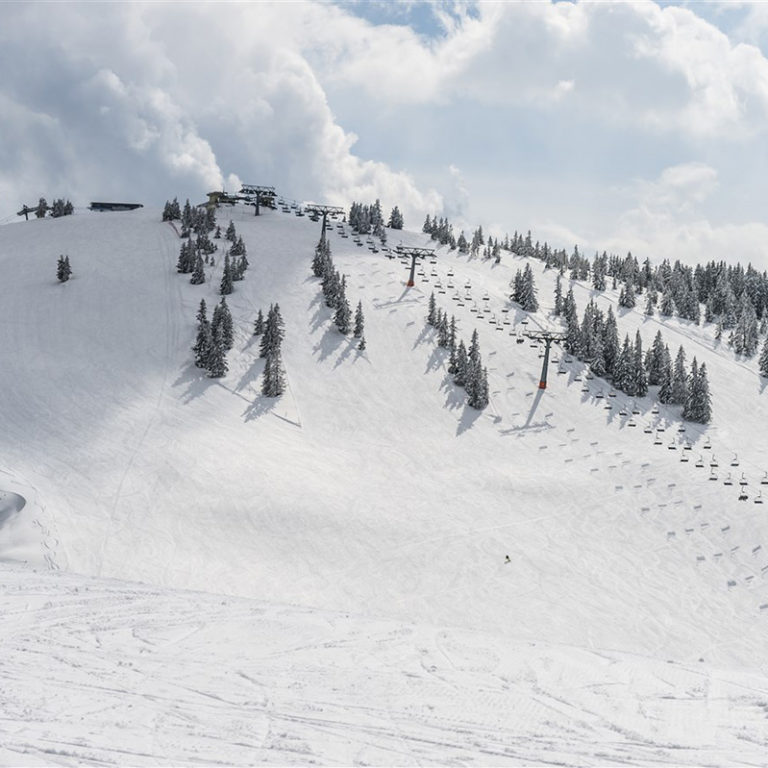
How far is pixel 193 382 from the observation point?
2987 inches

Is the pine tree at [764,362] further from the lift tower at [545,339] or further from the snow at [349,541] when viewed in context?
the lift tower at [545,339]

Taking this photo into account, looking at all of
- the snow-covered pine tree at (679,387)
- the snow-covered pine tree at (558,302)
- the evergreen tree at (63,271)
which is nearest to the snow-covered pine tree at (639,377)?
the snow-covered pine tree at (679,387)

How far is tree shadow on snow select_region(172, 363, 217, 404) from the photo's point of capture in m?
73.0

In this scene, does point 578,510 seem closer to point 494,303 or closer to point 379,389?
point 379,389

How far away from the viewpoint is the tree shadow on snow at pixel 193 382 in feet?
240

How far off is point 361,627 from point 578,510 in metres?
30.9

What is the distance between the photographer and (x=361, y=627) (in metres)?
32.0

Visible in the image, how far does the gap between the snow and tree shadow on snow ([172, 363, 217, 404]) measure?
0.29 metres

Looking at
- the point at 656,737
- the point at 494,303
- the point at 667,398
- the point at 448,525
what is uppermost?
the point at 494,303

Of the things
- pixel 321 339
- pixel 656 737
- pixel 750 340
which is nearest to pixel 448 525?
pixel 656 737

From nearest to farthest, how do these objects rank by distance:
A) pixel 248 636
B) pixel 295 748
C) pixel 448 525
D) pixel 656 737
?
pixel 295 748 → pixel 656 737 → pixel 248 636 → pixel 448 525

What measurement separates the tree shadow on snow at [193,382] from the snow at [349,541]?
290 millimetres

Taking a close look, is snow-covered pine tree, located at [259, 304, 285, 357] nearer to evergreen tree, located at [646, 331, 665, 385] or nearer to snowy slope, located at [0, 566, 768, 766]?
evergreen tree, located at [646, 331, 665, 385]

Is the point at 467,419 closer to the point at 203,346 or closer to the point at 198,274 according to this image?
the point at 203,346
